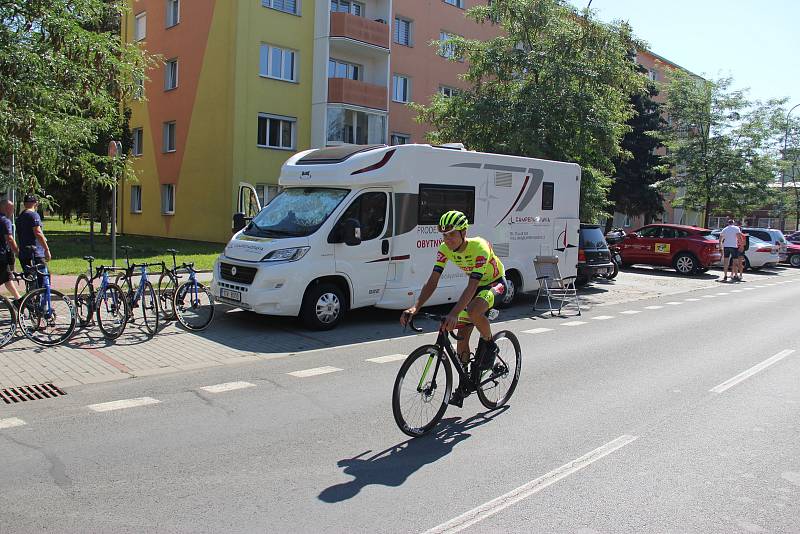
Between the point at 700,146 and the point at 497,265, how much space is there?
97.6 feet

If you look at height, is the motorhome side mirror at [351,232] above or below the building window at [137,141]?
below

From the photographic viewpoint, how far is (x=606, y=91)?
63.1 ft

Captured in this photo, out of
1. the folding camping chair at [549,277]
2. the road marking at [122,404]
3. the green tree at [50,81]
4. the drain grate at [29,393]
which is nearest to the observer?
the road marking at [122,404]

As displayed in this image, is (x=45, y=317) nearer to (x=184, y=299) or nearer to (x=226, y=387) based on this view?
(x=184, y=299)

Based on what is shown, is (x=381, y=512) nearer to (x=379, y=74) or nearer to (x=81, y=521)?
(x=81, y=521)

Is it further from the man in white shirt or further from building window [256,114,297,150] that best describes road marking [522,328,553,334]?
building window [256,114,297,150]

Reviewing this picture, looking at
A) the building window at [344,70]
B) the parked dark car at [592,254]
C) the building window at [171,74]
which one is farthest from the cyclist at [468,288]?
the building window at [171,74]

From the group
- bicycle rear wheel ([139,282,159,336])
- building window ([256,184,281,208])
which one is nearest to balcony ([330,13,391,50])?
building window ([256,184,281,208])

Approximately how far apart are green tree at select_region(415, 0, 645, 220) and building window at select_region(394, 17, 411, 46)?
11823 mm

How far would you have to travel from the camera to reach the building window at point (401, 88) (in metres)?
31.7

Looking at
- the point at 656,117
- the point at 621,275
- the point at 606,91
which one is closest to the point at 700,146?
the point at 656,117

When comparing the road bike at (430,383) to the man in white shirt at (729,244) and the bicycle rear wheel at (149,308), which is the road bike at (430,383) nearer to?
the bicycle rear wheel at (149,308)

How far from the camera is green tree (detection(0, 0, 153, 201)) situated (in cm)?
1081

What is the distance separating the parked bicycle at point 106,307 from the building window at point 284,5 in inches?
810
